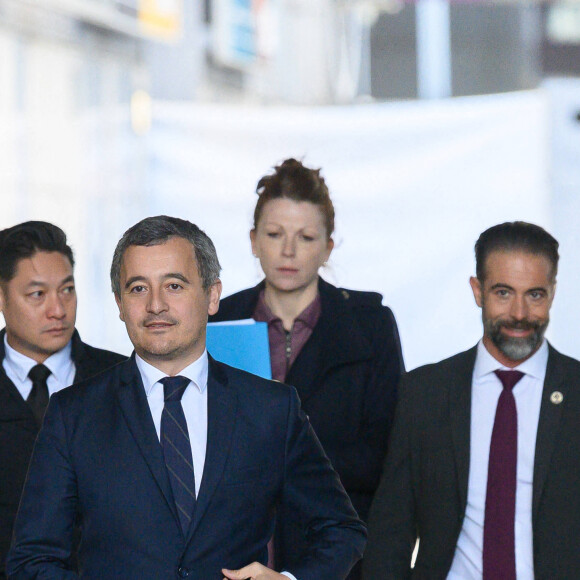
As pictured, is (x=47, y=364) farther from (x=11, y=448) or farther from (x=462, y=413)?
(x=462, y=413)

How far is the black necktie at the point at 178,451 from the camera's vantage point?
2086 millimetres

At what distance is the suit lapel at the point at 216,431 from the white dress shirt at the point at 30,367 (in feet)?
3.13

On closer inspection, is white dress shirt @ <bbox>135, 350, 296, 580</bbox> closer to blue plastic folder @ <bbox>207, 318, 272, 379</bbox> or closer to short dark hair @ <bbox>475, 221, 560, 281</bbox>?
blue plastic folder @ <bbox>207, 318, 272, 379</bbox>

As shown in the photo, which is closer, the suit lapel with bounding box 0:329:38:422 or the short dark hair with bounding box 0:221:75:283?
the suit lapel with bounding box 0:329:38:422

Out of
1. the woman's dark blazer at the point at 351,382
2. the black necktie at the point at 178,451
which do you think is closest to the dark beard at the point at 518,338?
the woman's dark blazer at the point at 351,382

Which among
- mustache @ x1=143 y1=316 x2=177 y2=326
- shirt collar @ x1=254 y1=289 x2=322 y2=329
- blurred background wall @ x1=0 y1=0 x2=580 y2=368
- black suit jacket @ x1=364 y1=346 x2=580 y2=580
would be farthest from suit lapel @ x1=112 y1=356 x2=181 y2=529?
blurred background wall @ x1=0 y1=0 x2=580 y2=368

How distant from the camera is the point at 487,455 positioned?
8.94 ft

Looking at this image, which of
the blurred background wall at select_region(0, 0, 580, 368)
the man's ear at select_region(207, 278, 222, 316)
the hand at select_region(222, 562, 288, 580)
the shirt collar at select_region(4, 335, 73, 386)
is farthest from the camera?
the blurred background wall at select_region(0, 0, 580, 368)

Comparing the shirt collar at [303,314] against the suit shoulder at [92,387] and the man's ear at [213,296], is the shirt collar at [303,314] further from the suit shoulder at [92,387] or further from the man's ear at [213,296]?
the suit shoulder at [92,387]

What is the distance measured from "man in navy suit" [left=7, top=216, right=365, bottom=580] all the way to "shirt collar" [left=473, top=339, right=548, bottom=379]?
2.27 ft

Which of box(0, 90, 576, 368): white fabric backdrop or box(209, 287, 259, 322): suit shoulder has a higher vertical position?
box(0, 90, 576, 368): white fabric backdrop

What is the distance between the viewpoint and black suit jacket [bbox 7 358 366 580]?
6.73ft

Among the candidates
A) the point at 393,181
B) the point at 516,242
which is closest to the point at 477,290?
the point at 516,242

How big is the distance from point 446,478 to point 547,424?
27cm
